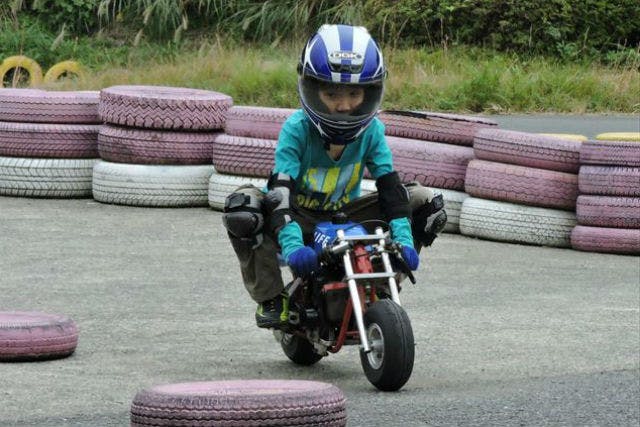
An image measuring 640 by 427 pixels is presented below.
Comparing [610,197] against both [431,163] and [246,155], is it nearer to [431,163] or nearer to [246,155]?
[431,163]

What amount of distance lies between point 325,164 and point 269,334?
125cm

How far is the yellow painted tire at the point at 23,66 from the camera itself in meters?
19.7

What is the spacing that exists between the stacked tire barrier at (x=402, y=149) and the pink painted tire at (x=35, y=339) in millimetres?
4394

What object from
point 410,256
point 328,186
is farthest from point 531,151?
point 410,256

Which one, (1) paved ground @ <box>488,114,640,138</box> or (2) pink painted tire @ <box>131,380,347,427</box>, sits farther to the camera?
(1) paved ground @ <box>488,114,640,138</box>

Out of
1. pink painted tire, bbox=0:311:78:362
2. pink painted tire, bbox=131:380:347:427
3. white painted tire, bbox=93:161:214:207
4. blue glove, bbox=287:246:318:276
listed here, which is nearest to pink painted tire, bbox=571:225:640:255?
white painted tire, bbox=93:161:214:207

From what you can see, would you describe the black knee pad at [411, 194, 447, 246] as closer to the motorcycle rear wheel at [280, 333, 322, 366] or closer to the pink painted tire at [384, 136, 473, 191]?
the motorcycle rear wheel at [280, 333, 322, 366]

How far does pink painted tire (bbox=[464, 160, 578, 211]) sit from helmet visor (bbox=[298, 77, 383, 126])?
408 cm

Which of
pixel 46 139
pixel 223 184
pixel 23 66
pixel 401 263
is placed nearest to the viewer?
pixel 401 263

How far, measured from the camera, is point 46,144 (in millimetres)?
11336

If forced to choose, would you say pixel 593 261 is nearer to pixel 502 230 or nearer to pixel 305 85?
pixel 502 230

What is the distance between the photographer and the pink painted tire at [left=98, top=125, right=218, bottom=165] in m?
11.1

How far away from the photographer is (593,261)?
9633 millimetres

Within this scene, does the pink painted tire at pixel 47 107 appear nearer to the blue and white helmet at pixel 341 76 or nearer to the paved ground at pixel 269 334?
the paved ground at pixel 269 334
